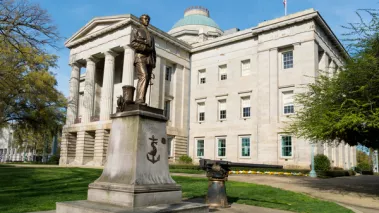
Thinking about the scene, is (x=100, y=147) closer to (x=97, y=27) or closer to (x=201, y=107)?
(x=201, y=107)

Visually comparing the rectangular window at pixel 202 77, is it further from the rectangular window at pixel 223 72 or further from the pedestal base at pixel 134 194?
the pedestal base at pixel 134 194

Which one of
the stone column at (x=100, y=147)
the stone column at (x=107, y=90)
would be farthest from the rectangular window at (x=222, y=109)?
the stone column at (x=100, y=147)

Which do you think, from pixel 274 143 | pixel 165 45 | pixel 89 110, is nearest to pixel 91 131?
pixel 89 110

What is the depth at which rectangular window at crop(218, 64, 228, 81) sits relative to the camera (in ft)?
124

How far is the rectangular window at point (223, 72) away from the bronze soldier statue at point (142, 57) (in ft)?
98.3

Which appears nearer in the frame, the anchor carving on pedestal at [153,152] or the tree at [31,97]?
the anchor carving on pedestal at [153,152]

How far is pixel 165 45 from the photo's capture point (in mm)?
37656

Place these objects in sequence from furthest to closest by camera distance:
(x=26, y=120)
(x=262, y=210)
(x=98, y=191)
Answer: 1. (x=26, y=120)
2. (x=262, y=210)
3. (x=98, y=191)

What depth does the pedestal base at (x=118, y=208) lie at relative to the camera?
6499 millimetres

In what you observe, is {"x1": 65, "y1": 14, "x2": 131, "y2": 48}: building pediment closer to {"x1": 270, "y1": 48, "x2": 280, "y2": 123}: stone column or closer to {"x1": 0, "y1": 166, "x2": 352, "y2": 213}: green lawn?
{"x1": 270, "y1": 48, "x2": 280, "y2": 123}: stone column

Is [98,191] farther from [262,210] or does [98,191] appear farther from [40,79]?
[40,79]

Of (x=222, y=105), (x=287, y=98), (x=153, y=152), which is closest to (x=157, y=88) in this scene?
(x=222, y=105)

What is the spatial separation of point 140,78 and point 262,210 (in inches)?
199

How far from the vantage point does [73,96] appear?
4000 cm
